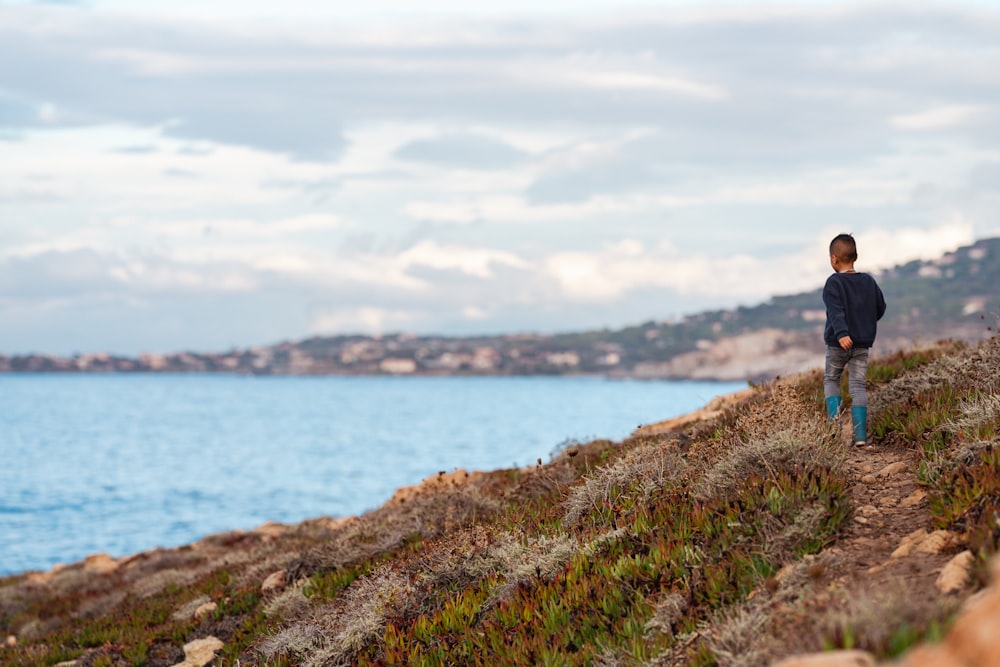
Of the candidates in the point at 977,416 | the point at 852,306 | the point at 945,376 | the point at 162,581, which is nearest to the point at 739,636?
the point at 977,416

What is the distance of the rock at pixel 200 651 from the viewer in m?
10.3

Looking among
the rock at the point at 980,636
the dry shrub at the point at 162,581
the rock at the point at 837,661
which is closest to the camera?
the rock at the point at 980,636

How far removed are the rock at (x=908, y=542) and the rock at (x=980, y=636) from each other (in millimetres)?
2821

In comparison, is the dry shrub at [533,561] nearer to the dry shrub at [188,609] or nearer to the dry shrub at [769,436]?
the dry shrub at [769,436]

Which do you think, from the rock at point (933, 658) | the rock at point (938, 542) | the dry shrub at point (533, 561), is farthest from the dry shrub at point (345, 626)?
the rock at point (933, 658)

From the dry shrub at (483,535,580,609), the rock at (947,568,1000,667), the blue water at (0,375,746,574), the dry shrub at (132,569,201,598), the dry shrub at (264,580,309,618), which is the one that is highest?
the rock at (947,568,1000,667)

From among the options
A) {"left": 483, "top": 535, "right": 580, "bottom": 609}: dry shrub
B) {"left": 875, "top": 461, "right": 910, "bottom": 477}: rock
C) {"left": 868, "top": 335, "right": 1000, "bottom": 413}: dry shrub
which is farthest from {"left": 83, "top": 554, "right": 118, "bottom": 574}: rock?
{"left": 875, "top": 461, "right": 910, "bottom": 477}: rock

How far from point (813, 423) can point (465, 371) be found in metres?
175

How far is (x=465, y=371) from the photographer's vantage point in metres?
183

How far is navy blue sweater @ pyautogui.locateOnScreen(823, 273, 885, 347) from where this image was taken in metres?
9.66

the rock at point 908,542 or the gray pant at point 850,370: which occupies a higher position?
the gray pant at point 850,370

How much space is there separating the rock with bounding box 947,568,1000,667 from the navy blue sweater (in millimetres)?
6740

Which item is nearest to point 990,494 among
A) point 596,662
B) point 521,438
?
point 596,662

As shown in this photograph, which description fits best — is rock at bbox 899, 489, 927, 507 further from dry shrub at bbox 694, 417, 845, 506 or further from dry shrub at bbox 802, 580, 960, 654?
dry shrub at bbox 802, 580, 960, 654
